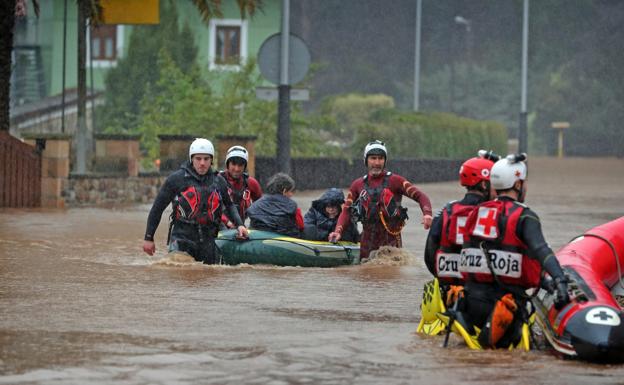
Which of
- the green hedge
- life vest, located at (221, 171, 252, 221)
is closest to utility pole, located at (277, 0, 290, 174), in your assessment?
life vest, located at (221, 171, 252, 221)

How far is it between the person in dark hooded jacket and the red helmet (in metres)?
6.22

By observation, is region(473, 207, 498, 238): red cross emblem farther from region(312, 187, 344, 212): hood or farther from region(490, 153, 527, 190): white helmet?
region(312, 187, 344, 212): hood

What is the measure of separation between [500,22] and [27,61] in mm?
45467

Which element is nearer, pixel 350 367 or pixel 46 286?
pixel 350 367

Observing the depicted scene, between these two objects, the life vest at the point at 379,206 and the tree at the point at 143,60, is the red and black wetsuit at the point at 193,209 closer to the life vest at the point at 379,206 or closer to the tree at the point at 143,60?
the life vest at the point at 379,206

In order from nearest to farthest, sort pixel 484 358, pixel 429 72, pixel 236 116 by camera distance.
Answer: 1. pixel 484 358
2. pixel 236 116
3. pixel 429 72

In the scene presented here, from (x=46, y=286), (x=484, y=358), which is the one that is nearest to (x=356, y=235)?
(x=46, y=286)

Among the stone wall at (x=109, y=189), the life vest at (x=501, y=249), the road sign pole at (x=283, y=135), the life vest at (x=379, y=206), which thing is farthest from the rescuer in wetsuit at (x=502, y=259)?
the stone wall at (x=109, y=189)

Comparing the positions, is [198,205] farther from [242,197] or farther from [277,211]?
[277,211]

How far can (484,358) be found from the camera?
9383 millimetres

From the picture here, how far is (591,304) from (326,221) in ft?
23.9

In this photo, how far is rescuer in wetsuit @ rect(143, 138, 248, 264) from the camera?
14.2 meters

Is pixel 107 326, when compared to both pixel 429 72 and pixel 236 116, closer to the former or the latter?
pixel 236 116

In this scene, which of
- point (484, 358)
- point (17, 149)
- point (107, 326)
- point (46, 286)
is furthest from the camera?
point (17, 149)
